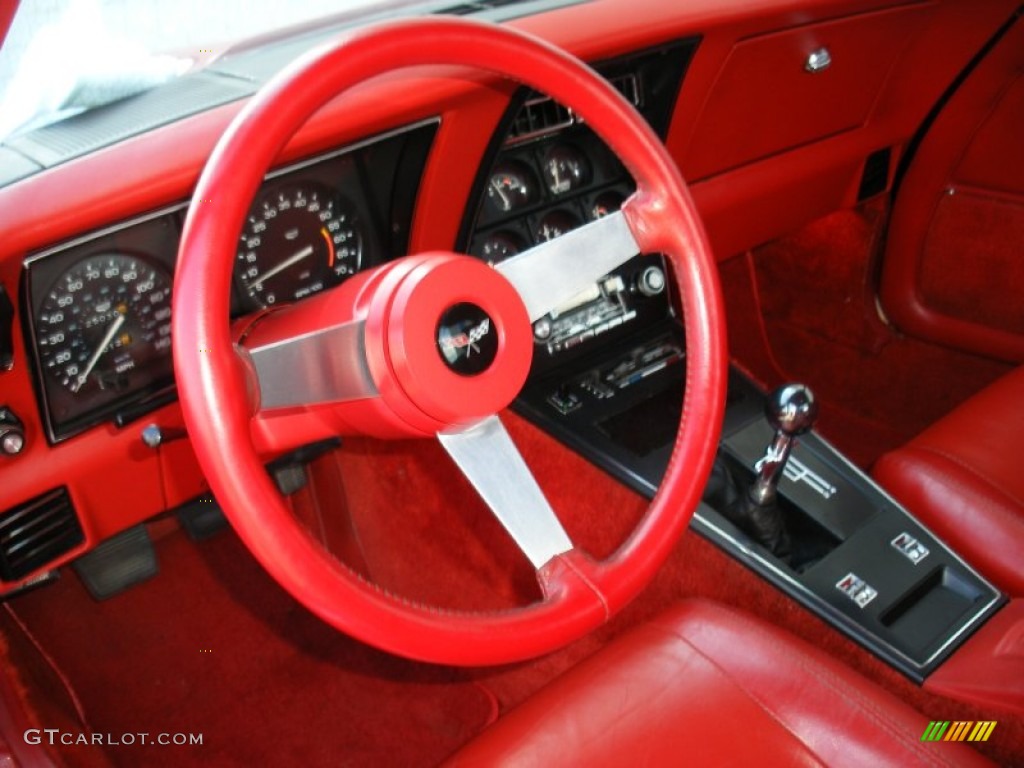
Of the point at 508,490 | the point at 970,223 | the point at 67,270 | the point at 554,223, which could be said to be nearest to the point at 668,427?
the point at 554,223

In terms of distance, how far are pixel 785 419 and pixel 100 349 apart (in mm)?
868

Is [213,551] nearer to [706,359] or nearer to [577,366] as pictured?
[577,366]

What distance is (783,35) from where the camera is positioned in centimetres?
168

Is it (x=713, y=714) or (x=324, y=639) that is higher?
(x=713, y=714)

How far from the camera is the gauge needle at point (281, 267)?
1311mm

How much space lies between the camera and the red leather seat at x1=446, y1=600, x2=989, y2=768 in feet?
3.64

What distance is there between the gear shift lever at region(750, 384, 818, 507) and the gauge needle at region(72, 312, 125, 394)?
83cm

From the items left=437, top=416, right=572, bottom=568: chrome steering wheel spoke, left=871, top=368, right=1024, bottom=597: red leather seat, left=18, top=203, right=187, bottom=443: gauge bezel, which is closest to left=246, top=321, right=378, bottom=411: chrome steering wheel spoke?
left=437, top=416, right=572, bottom=568: chrome steering wheel spoke

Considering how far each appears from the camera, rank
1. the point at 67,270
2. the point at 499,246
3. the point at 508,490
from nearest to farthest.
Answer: the point at 508,490 < the point at 67,270 < the point at 499,246

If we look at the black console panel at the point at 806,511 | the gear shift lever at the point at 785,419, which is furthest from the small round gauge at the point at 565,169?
the gear shift lever at the point at 785,419

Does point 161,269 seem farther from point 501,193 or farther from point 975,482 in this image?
point 975,482

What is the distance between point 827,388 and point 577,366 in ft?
3.27

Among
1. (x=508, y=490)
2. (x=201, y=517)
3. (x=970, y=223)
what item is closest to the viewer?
(x=508, y=490)

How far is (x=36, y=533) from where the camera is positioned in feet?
4.19
